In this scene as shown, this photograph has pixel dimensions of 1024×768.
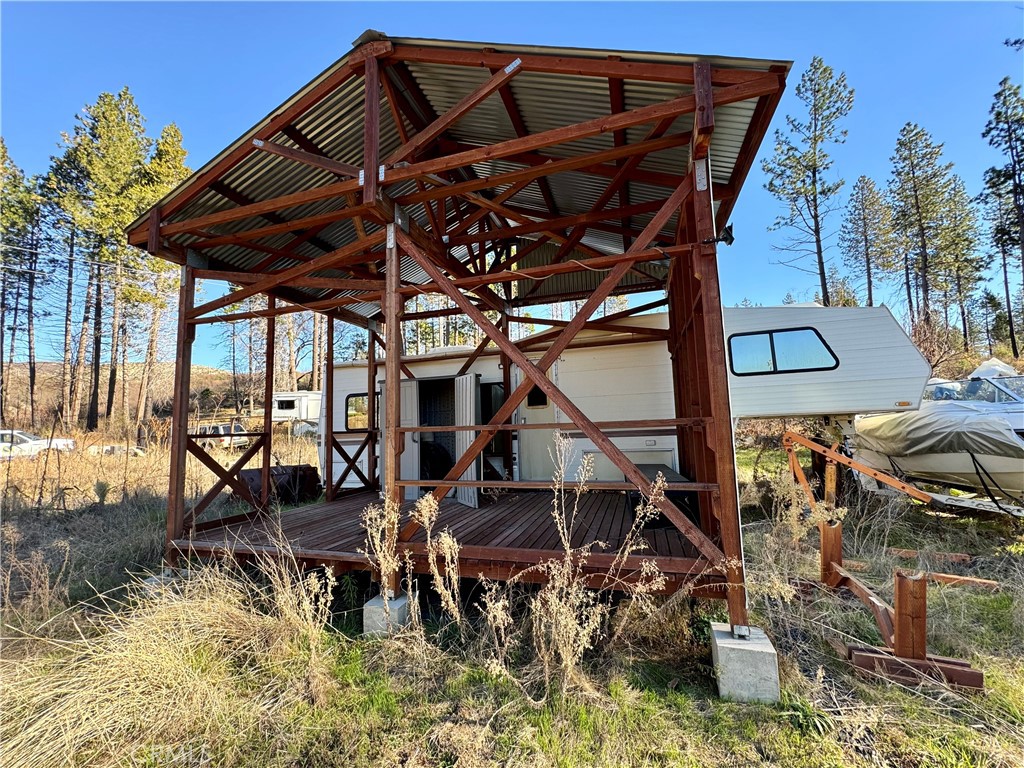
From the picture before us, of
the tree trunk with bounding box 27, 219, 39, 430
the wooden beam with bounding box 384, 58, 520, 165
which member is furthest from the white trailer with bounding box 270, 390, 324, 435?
the wooden beam with bounding box 384, 58, 520, 165

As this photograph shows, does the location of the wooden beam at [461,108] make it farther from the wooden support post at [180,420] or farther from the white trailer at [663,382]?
the white trailer at [663,382]

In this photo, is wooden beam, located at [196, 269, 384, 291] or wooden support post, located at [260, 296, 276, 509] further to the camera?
wooden support post, located at [260, 296, 276, 509]

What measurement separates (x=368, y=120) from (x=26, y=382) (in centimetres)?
3015

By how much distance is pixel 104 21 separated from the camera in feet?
24.5

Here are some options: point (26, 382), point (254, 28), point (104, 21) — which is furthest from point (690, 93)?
point (26, 382)

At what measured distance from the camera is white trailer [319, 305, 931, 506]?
19.9 ft

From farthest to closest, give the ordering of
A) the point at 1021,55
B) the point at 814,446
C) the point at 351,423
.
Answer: the point at 1021,55 < the point at 351,423 < the point at 814,446

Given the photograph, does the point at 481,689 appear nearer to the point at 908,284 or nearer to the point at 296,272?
the point at 296,272

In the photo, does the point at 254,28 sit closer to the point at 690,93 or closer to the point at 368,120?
the point at 368,120

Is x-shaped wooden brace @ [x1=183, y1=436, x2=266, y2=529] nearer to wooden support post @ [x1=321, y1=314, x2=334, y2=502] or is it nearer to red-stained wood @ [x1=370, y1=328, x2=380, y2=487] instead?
wooden support post @ [x1=321, y1=314, x2=334, y2=502]

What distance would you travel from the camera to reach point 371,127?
3561 mm

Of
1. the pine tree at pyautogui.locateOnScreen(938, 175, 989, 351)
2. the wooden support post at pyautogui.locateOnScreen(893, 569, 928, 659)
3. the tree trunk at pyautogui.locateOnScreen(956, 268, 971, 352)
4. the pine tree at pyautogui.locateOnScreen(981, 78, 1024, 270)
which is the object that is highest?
the pine tree at pyautogui.locateOnScreen(981, 78, 1024, 270)

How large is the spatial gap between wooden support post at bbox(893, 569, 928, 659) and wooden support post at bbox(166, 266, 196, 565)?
6.05 m

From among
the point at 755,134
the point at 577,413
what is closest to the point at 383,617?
the point at 577,413
